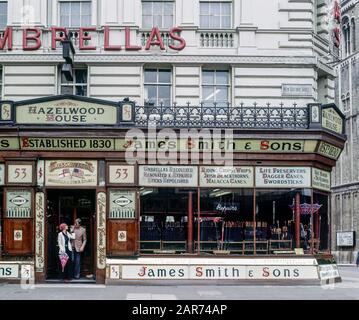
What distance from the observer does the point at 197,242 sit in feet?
86.0

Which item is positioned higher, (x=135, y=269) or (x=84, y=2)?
(x=84, y=2)

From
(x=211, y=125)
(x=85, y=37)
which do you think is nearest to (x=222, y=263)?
(x=211, y=125)

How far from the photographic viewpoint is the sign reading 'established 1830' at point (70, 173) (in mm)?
26109

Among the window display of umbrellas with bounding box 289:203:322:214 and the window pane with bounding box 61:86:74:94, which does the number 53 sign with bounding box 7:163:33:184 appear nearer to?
the window pane with bounding box 61:86:74:94

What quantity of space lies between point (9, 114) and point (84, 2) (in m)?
5.86

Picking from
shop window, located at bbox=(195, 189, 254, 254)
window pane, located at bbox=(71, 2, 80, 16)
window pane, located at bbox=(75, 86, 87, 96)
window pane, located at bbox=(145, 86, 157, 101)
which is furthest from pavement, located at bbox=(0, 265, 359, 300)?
window pane, located at bbox=(71, 2, 80, 16)

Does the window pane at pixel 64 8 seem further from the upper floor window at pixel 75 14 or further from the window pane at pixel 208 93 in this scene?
the window pane at pixel 208 93

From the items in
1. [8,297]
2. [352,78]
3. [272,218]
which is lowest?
[8,297]

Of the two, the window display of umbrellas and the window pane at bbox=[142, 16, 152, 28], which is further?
the window pane at bbox=[142, 16, 152, 28]

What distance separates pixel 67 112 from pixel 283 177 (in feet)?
24.3

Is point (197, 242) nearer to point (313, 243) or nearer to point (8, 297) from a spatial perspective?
point (313, 243)

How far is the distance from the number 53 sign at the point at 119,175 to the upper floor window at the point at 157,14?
610cm

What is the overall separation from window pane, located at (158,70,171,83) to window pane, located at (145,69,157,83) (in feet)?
0.60

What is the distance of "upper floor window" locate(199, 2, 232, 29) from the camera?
29391mm
